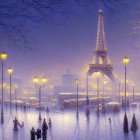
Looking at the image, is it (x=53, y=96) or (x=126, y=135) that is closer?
(x=126, y=135)

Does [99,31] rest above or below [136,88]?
above

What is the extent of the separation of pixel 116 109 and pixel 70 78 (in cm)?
9710

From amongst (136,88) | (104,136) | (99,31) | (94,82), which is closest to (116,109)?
(104,136)

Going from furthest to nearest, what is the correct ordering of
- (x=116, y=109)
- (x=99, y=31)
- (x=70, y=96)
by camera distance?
(x=99, y=31) → (x=70, y=96) → (x=116, y=109)

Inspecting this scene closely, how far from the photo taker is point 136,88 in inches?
4811

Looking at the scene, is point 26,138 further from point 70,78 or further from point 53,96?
point 70,78

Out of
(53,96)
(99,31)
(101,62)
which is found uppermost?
(99,31)

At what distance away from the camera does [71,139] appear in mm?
20484

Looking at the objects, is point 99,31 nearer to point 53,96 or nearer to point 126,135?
point 53,96

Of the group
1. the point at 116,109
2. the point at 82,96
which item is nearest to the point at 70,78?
the point at 82,96

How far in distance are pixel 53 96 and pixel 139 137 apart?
7578 cm

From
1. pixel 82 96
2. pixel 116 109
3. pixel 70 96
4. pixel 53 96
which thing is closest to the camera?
pixel 116 109

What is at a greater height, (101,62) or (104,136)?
(101,62)

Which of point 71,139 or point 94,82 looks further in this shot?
point 94,82
